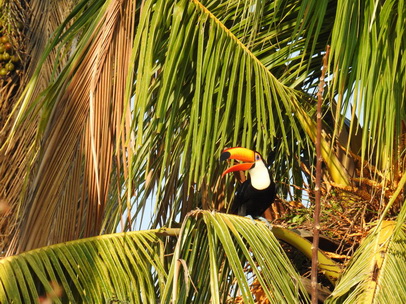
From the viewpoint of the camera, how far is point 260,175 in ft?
18.0

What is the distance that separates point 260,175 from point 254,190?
0.82ft

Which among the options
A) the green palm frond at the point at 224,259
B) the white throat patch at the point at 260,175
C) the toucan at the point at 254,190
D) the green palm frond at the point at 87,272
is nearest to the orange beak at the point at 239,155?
the toucan at the point at 254,190

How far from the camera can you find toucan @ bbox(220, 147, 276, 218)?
5.28 m

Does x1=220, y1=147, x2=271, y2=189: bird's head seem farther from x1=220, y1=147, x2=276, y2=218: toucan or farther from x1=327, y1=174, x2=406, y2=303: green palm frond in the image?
x1=327, y1=174, x2=406, y2=303: green palm frond

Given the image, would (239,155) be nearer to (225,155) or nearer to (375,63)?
(225,155)

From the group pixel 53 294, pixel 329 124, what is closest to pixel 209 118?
pixel 53 294

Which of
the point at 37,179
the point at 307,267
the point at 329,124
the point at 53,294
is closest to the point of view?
the point at 53,294

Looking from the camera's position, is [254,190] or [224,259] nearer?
[224,259]

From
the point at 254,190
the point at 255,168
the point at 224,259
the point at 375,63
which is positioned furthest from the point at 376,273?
the point at 255,168

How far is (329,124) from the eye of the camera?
17.8 feet

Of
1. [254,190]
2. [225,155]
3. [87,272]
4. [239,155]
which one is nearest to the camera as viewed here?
[87,272]

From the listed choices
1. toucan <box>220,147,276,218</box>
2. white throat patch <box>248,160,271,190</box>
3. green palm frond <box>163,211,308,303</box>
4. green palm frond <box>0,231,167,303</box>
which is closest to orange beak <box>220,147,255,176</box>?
toucan <box>220,147,276,218</box>

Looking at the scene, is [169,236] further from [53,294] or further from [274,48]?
[274,48]

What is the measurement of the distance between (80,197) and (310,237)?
4.21 ft
